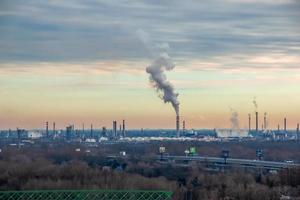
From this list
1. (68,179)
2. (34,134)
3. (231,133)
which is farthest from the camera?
(34,134)

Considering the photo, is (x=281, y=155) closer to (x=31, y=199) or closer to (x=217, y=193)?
(x=217, y=193)

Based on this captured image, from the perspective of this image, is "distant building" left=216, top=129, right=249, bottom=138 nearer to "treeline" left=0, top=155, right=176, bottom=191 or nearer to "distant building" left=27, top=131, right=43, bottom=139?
"distant building" left=27, top=131, right=43, bottom=139

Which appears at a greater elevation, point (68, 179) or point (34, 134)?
point (34, 134)

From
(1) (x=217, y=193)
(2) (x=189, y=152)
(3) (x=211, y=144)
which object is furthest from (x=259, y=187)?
(3) (x=211, y=144)

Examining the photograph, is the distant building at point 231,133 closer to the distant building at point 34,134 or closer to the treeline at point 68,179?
the distant building at point 34,134

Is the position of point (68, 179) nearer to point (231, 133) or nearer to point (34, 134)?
point (231, 133)

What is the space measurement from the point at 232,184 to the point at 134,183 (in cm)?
350

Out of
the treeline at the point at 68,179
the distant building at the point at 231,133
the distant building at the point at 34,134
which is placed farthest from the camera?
the distant building at the point at 34,134

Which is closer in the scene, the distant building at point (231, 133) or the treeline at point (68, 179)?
the treeline at point (68, 179)

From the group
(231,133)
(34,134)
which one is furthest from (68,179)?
(34,134)

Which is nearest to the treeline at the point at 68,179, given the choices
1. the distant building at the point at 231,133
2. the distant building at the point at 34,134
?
the distant building at the point at 231,133

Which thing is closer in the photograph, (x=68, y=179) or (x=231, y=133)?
(x=68, y=179)

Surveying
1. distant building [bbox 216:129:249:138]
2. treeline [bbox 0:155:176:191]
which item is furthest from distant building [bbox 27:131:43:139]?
treeline [bbox 0:155:176:191]

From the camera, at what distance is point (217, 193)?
26453 mm
